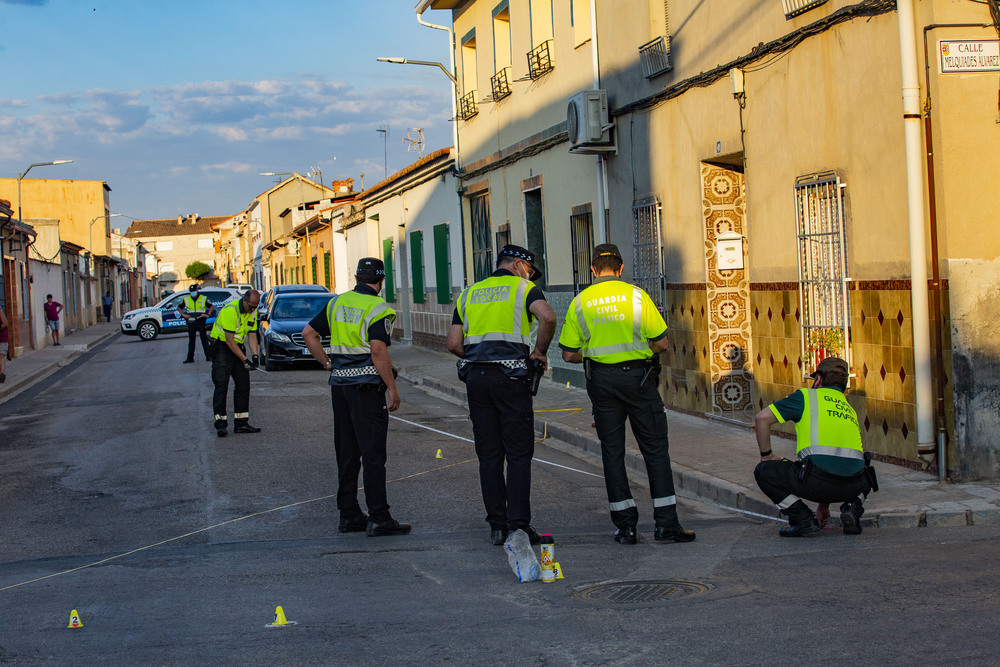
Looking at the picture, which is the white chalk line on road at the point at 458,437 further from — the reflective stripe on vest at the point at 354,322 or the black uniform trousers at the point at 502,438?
the reflective stripe on vest at the point at 354,322

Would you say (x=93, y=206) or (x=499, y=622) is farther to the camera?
(x=93, y=206)

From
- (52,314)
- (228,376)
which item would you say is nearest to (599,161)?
(228,376)

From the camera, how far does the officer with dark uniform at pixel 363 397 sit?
721cm

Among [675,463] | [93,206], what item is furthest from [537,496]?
[93,206]

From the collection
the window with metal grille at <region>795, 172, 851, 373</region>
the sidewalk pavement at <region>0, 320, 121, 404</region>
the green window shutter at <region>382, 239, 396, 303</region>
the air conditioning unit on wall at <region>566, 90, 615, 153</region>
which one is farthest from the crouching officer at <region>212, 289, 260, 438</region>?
the green window shutter at <region>382, 239, 396, 303</region>

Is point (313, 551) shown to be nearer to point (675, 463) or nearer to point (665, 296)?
point (675, 463)

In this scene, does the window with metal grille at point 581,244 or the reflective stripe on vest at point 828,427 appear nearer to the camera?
the reflective stripe on vest at point 828,427

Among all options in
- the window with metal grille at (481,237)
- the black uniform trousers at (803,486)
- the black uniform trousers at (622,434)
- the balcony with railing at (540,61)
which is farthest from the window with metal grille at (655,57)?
the window with metal grille at (481,237)

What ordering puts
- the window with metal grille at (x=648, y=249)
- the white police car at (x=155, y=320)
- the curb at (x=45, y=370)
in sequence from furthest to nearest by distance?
the white police car at (x=155, y=320) → the curb at (x=45, y=370) → the window with metal grille at (x=648, y=249)

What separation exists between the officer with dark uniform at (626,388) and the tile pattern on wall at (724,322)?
5.00 metres

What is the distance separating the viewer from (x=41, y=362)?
26.9 meters

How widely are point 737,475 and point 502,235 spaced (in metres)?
11.4

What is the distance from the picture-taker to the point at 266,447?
11398 millimetres

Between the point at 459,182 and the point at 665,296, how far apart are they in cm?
1003
